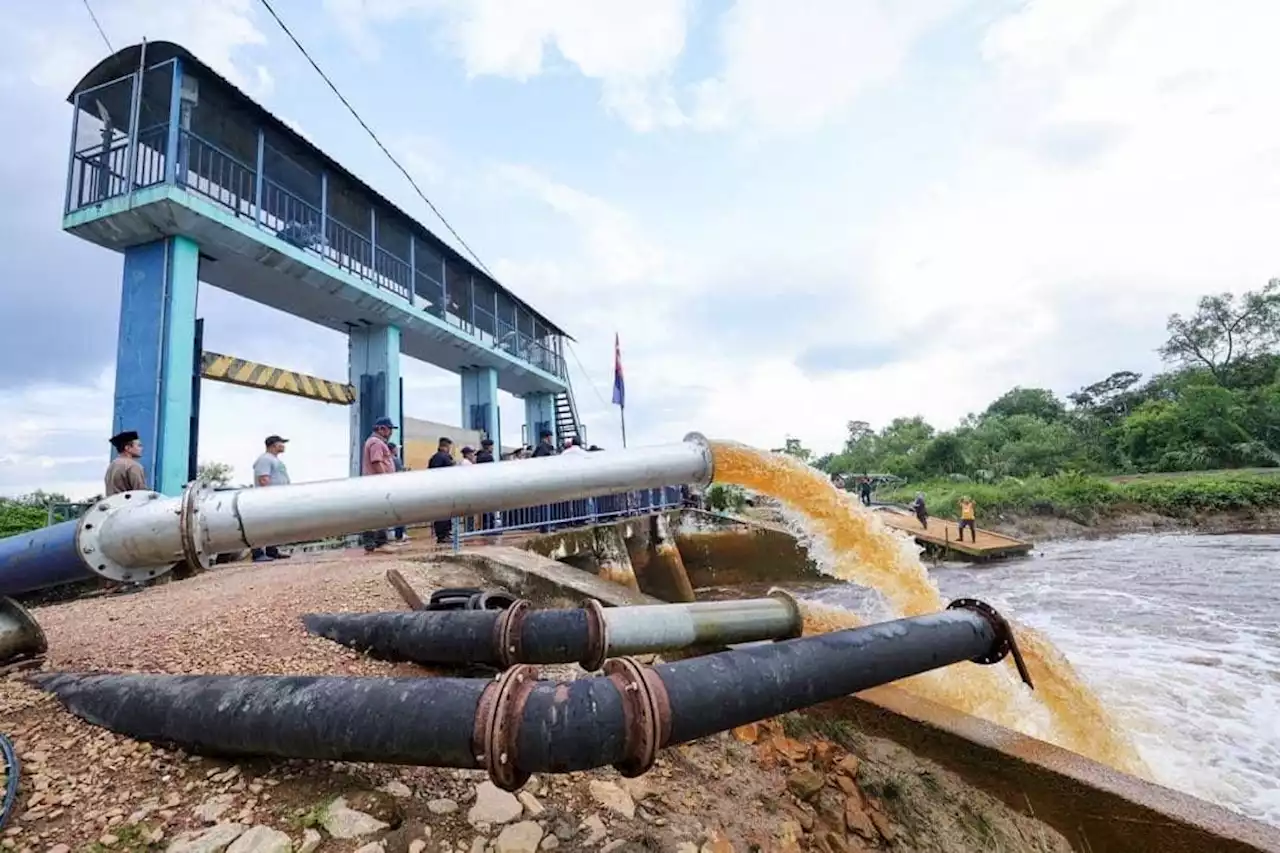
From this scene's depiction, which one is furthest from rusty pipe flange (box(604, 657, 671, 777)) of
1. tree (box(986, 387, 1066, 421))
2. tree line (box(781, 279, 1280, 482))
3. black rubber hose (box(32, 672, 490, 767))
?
tree (box(986, 387, 1066, 421))

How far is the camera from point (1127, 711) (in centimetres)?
552

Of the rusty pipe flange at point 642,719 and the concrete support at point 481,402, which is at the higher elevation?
the concrete support at point 481,402

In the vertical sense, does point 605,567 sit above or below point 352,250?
below

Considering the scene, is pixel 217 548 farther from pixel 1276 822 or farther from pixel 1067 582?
pixel 1067 582

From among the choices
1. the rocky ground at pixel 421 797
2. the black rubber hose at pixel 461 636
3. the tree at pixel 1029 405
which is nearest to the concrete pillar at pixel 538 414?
the rocky ground at pixel 421 797

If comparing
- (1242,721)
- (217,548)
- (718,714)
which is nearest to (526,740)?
(718,714)

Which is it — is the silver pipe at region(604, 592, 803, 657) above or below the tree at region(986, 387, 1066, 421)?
below

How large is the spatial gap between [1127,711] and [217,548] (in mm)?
7018

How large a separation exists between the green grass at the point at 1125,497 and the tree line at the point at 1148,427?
6.60m

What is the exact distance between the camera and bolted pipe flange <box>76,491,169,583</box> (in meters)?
2.20

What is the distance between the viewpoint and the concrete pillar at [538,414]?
72.8 feet

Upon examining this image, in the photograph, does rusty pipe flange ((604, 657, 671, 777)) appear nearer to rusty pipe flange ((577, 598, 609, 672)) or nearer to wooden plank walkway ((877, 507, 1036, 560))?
rusty pipe flange ((577, 598, 609, 672))

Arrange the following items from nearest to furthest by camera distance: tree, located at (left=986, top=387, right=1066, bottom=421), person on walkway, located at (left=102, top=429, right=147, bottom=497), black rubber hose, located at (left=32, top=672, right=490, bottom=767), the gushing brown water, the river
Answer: black rubber hose, located at (left=32, top=672, right=490, bottom=767)
the gushing brown water
the river
person on walkway, located at (left=102, top=429, right=147, bottom=497)
tree, located at (left=986, top=387, right=1066, bottom=421)

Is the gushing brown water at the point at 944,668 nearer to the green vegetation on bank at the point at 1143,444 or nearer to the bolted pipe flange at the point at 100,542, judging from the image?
the bolted pipe flange at the point at 100,542
